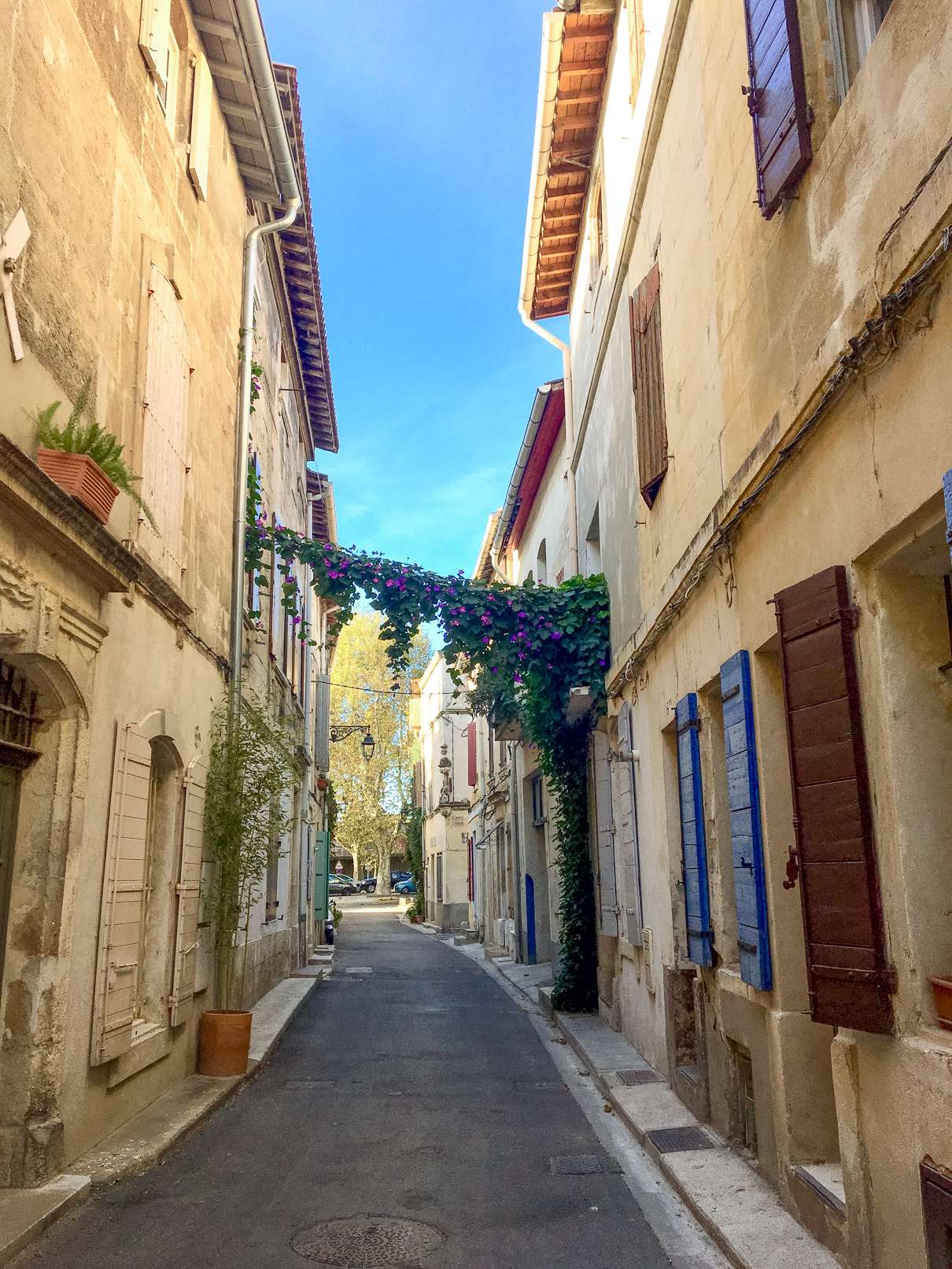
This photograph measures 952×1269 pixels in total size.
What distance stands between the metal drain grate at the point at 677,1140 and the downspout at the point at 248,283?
4.83 metres

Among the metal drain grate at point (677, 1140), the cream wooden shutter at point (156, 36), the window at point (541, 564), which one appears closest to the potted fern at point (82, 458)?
the cream wooden shutter at point (156, 36)

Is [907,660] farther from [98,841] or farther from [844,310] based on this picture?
[98,841]

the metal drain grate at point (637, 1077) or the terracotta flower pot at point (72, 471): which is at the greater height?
the terracotta flower pot at point (72, 471)

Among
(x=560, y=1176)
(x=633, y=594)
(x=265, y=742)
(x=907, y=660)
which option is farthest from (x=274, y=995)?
(x=907, y=660)

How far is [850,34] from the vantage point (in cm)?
457

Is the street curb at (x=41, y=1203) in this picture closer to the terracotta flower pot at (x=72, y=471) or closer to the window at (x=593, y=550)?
the terracotta flower pot at (x=72, y=471)

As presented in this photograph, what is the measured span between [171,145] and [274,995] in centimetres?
940

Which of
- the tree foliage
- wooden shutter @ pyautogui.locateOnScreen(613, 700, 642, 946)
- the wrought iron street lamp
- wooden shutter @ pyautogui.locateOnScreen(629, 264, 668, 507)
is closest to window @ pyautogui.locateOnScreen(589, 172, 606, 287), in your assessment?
wooden shutter @ pyautogui.locateOnScreen(629, 264, 668, 507)

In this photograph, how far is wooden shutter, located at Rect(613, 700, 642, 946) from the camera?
895 cm

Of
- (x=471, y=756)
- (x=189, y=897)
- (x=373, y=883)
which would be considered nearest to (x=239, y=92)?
(x=189, y=897)

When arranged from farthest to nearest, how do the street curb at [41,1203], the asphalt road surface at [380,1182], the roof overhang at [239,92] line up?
the roof overhang at [239,92] < the asphalt road surface at [380,1182] < the street curb at [41,1203]

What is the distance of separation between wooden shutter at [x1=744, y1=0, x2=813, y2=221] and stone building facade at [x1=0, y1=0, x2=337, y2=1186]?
3486 millimetres

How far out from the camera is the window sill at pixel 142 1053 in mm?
6199

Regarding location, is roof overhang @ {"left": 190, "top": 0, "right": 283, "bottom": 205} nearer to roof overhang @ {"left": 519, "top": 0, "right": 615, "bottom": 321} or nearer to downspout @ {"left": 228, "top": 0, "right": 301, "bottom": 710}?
downspout @ {"left": 228, "top": 0, "right": 301, "bottom": 710}
